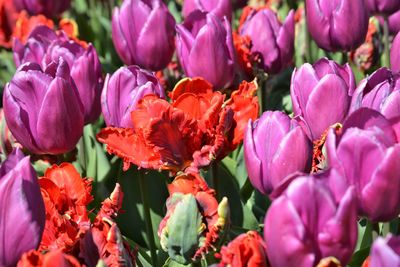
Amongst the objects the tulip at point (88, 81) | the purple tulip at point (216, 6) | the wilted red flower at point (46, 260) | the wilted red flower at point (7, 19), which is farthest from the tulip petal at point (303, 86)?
the wilted red flower at point (7, 19)

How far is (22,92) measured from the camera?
147cm

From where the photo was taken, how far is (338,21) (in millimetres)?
1775

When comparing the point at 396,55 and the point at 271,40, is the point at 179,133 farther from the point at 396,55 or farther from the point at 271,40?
the point at 271,40

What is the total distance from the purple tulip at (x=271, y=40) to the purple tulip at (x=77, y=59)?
1.43ft

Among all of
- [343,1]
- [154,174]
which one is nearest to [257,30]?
[343,1]

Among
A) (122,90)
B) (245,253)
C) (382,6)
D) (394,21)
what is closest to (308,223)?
(245,253)

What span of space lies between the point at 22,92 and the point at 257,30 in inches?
28.5

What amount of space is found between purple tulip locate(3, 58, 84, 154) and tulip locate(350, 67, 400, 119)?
0.51 meters

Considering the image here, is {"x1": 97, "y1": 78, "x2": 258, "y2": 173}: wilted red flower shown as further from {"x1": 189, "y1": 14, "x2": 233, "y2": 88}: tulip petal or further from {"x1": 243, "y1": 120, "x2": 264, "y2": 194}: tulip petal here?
{"x1": 189, "y1": 14, "x2": 233, "y2": 88}: tulip petal

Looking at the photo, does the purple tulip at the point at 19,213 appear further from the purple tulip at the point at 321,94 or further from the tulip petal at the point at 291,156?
the purple tulip at the point at 321,94

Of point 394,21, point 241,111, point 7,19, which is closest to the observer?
point 241,111

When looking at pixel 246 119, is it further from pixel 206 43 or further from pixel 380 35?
pixel 380 35

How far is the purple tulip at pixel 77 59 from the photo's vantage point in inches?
65.3

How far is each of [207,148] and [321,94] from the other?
228mm
